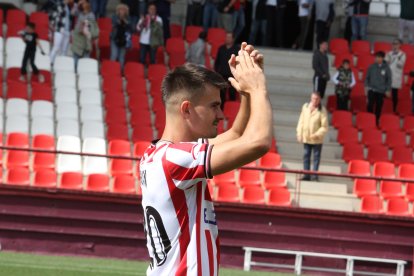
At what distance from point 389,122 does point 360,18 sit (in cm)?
388

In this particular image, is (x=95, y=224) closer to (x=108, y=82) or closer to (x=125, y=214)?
(x=125, y=214)

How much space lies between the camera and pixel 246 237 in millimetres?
17469

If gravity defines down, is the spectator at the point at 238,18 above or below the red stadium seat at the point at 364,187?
above

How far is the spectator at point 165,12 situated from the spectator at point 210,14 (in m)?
0.99

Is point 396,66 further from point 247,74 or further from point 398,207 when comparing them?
point 247,74

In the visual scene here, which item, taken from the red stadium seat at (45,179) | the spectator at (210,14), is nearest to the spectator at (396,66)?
the spectator at (210,14)

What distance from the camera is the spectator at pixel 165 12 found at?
24656 mm

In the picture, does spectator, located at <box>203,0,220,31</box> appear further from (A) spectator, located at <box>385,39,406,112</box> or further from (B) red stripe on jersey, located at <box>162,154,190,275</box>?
(B) red stripe on jersey, located at <box>162,154,190,275</box>

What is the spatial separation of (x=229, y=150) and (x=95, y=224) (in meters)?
12.6

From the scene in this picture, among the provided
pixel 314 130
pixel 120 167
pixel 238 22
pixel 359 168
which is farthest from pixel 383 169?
pixel 238 22

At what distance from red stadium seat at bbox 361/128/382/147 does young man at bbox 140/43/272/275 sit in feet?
55.0

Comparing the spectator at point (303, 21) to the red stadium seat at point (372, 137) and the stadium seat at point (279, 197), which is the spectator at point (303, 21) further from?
the stadium seat at point (279, 197)

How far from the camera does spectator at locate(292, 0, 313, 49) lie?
84.3ft

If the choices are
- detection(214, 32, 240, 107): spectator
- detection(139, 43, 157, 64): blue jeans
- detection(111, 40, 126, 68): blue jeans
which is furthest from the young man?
detection(139, 43, 157, 64): blue jeans
